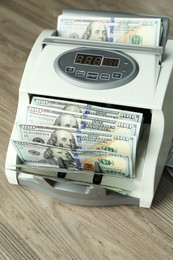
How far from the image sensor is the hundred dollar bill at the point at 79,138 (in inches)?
31.5

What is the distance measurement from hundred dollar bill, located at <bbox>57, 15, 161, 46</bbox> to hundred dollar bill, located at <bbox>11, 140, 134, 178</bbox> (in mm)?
269

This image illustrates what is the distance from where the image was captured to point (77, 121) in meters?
0.83

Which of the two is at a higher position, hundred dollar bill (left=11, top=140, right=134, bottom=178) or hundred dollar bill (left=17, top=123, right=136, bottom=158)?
hundred dollar bill (left=17, top=123, right=136, bottom=158)

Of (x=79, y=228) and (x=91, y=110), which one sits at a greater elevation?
(x=91, y=110)

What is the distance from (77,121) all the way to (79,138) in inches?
1.4

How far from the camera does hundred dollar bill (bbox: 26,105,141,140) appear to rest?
81cm

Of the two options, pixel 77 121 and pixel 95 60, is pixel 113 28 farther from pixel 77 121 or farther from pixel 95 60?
pixel 77 121

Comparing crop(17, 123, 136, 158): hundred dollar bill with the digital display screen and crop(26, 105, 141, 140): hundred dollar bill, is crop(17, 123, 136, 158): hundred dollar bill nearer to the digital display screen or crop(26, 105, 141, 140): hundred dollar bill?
crop(26, 105, 141, 140): hundred dollar bill

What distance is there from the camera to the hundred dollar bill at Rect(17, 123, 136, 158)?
0.80m

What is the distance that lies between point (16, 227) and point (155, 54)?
450 mm

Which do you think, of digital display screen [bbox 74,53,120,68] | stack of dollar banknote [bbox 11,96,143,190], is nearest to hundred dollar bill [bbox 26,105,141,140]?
stack of dollar banknote [bbox 11,96,143,190]

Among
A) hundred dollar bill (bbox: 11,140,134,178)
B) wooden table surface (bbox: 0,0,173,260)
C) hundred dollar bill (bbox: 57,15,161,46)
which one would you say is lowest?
wooden table surface (bbox: 0,0,173,260)

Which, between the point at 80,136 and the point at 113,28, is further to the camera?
the point at 113,28

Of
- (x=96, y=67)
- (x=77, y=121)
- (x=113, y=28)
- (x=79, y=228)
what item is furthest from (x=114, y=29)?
(x=79, y=228)
